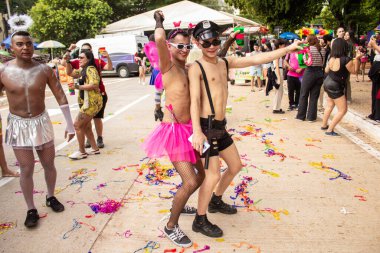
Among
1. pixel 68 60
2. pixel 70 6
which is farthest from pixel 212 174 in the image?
pixel 70 6

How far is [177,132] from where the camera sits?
10.3 ft

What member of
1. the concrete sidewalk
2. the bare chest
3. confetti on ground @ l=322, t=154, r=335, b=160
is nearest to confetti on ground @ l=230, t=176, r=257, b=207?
the concrete sidewalk

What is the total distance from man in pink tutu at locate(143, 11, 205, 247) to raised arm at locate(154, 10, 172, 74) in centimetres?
1

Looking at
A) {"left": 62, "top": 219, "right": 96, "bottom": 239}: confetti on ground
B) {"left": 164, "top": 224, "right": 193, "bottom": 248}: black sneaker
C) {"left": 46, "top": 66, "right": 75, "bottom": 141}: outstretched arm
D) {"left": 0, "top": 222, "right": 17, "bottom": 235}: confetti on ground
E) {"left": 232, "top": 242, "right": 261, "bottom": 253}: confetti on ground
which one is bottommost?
{"left": 232, "top": 242, "right": 261, "bottom": 253}: confetti on ground

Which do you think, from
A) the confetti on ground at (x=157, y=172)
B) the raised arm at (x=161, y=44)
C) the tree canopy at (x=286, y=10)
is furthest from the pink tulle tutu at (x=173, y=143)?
the tree canopy at (x=286, y=10)

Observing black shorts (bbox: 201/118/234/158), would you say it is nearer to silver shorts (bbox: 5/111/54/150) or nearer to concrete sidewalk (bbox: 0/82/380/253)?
concrete sidewalk (bbox: 0/82/380/253)

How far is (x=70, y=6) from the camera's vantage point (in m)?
26.2

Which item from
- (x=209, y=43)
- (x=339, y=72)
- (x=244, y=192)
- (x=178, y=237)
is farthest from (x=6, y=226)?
(x=339, y=72)

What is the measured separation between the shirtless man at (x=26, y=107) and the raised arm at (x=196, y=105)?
4.98 ft

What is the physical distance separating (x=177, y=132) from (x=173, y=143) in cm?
11

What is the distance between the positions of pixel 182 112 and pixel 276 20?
15461 mm

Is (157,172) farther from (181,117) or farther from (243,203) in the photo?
(181,117)

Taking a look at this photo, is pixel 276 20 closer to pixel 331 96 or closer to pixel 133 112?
pixel 133 112

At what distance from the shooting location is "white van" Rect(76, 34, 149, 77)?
22.2 meters
